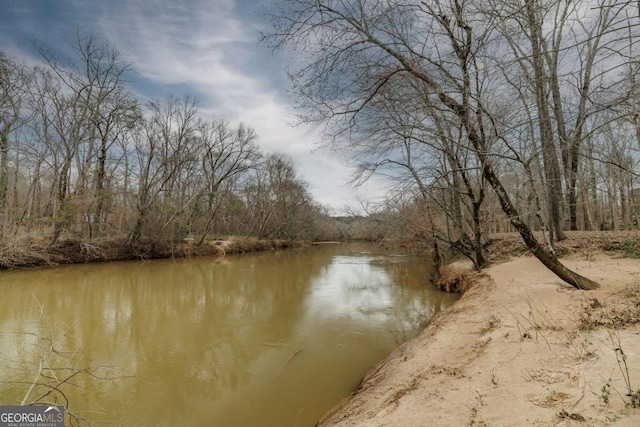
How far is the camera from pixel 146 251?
824 inches

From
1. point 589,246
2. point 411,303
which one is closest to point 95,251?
point 411,303

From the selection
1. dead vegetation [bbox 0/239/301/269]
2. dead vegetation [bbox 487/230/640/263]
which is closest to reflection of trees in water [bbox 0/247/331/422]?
dead vegetation [bbox 0/239/301/269]

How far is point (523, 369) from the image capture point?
2980 millimetres

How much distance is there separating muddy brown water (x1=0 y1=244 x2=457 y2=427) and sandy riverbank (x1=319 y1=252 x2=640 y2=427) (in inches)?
47.4

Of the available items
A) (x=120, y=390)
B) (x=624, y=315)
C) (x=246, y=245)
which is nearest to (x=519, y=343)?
(x=624, y=315)

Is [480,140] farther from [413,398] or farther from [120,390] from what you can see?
[120,390]

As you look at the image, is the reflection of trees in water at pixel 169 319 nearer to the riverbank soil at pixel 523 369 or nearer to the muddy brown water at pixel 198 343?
the muddy brown water at pixel 198 343

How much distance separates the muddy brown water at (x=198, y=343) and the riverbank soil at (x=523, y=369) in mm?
1145

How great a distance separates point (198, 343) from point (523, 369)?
6015mm

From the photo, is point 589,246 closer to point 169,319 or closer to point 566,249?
point 566,249

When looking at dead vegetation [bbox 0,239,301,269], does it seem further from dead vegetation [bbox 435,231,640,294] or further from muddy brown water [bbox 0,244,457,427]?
dead vegetation [bbox 435,231,640,294]

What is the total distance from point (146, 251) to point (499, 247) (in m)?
22.5

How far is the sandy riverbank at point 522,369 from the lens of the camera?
2295 mm

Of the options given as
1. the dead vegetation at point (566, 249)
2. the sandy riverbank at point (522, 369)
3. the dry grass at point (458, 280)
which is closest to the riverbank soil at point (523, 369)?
the sandy riverbank at point (522, 369)
